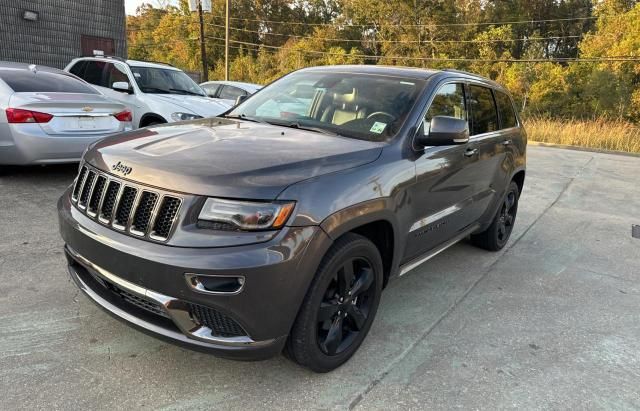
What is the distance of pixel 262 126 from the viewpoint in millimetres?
3463

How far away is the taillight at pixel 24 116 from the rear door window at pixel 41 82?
344mm

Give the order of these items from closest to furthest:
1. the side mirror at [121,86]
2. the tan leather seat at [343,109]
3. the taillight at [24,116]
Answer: the tan leather seat at [343,109], the taillight at [24,116], the side mirror at [121,86]

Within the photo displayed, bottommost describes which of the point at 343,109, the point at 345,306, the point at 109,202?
the point at 345,306

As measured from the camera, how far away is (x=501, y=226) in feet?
17.2

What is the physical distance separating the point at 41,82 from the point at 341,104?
4.59 m

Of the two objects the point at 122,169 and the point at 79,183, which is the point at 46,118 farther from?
the point at 122,169

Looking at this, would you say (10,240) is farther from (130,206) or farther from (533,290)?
(533,290)

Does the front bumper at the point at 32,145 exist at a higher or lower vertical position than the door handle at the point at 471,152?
lower

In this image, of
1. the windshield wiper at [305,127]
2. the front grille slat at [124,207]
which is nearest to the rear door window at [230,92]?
the windshield wiper at [305,127]

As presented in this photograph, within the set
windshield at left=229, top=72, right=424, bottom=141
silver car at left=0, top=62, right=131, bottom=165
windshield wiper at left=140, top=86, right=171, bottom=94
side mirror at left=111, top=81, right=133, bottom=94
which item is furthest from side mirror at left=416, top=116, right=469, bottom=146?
windshield wiper at left=140, top=86, right=171, bottom=94

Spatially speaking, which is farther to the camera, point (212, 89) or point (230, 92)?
point (212, 89)

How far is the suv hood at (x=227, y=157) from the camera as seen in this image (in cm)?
235

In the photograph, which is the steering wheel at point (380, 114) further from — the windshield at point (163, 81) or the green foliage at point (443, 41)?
the green foliage at point (443, 41)

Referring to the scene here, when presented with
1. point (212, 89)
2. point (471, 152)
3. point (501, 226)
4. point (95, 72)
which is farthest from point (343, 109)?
point (212, 89)
